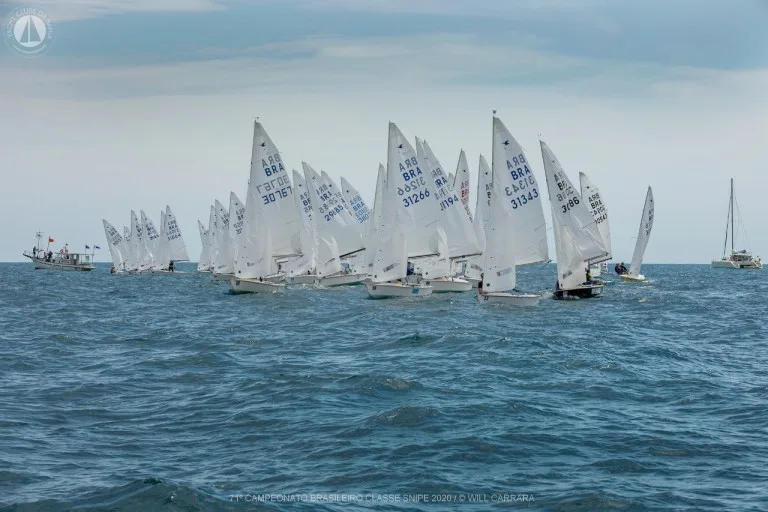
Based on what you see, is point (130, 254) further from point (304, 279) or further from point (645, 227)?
point (645, 227)

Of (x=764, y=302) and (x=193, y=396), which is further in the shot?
(x=764, y=302)

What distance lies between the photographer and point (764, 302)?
2229 inches

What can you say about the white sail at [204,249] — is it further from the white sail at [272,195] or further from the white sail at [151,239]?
the white sail at [272,195]

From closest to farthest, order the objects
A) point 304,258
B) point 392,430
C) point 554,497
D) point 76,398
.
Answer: point 554,497 < point 392,430 < point 76,398 < point 304,258

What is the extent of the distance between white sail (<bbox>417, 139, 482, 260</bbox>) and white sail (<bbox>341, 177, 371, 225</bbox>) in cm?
1688

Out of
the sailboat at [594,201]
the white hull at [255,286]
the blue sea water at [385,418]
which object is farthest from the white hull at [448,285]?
the blue sea water at [385,418]

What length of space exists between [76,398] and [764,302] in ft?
157

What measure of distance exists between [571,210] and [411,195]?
9360 millimetres

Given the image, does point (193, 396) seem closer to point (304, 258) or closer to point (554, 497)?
point (554, 497)

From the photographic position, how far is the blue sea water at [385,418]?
45.0ft

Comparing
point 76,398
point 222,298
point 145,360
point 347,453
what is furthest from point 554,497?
point 222,298

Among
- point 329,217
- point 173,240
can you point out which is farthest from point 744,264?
point 329,217

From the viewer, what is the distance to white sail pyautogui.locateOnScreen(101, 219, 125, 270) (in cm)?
12631

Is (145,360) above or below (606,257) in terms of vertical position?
below
